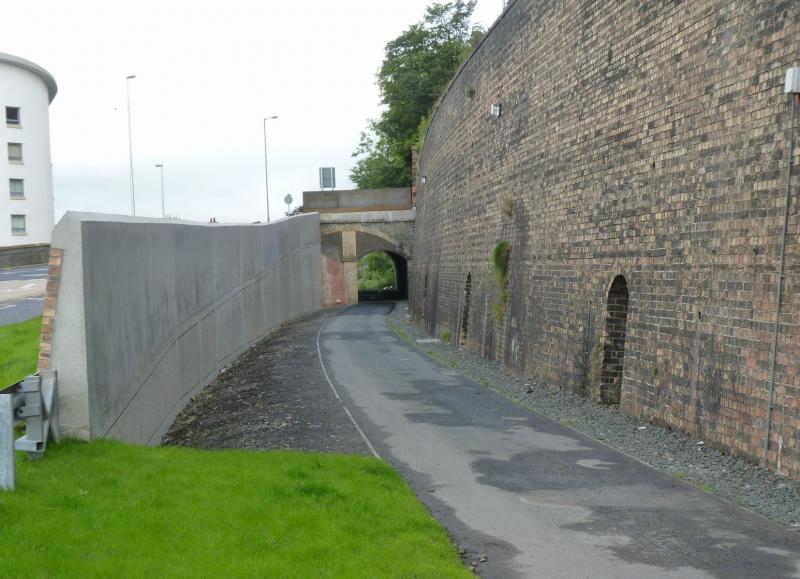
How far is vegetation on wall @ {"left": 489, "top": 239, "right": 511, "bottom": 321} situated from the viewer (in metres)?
22.0

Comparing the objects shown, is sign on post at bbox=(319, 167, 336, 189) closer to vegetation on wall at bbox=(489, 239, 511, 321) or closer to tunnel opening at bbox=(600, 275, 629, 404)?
vegetation on wall at bbox=(489, 239, 511, 321)

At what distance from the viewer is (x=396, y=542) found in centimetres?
698

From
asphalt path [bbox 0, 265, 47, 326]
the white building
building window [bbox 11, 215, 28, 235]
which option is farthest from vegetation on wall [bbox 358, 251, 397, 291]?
asphalt path [bbox 0, 265, 47, 326]

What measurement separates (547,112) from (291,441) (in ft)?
33.2

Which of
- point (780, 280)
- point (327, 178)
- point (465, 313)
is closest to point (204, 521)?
point (780, 280)

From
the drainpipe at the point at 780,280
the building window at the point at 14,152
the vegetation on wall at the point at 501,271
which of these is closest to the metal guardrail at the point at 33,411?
the drainpipe at the point at 780,280

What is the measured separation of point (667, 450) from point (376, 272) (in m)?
92.0

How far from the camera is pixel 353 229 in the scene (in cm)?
5453

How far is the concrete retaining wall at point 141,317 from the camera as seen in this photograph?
9359mm

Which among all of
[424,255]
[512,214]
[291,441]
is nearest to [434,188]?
[424,255]

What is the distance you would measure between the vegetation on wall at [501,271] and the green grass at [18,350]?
442 inches

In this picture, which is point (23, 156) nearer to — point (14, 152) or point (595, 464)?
point (14, 152)

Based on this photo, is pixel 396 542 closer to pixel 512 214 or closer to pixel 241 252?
pixel 512 214

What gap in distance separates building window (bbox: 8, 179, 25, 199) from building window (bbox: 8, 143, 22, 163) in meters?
1.36
